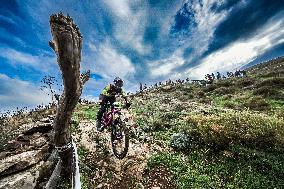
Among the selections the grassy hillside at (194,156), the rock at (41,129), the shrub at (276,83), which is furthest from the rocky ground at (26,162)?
the shrub at (276,83)

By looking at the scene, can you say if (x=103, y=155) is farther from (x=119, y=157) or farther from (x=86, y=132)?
(x=86, y=132)

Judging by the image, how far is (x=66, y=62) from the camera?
606 centimetres

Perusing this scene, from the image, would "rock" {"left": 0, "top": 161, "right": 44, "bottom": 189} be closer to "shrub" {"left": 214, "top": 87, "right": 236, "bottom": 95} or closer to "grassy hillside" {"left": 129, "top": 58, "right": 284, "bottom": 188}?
"grassy hillside" {"left": 129, "top": 58, "right": 284, "bottom": 188}

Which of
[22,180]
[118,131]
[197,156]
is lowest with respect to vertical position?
[22,180]

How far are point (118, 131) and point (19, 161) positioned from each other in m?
3.72

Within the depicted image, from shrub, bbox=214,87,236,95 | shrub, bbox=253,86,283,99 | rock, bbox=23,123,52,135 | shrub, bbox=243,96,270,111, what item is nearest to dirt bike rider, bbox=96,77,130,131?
rock, bbox=23,123,52,135

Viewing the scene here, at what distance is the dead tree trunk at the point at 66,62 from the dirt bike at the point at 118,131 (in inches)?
113

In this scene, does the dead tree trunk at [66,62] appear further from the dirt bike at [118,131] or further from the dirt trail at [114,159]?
the dirt bike at [118,131]

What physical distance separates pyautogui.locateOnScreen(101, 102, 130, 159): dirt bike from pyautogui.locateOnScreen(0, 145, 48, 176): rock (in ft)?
9.37

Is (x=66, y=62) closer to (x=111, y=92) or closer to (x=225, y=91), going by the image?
(x=111, y=92)

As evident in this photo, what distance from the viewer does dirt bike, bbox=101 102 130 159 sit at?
11149mm

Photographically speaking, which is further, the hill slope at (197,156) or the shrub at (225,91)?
the shrub at (225,91)

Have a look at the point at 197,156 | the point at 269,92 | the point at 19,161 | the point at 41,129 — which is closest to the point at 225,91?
the point at 269,92

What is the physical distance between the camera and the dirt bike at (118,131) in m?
11.1
